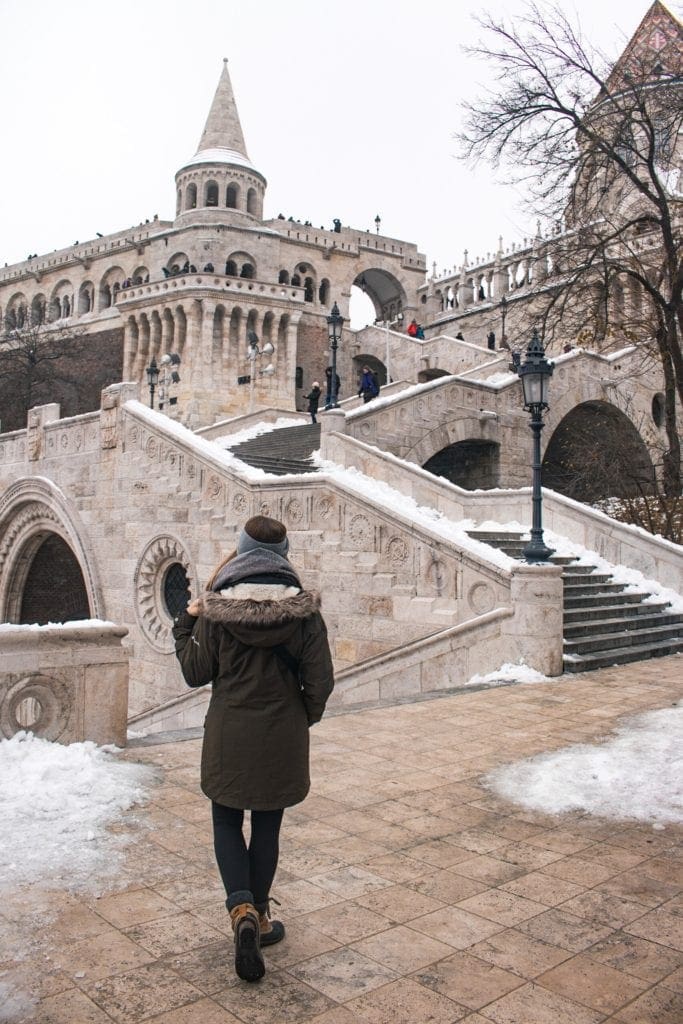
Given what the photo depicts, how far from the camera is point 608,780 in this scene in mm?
5660

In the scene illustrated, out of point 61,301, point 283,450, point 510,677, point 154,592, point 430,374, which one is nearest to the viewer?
point 510,677

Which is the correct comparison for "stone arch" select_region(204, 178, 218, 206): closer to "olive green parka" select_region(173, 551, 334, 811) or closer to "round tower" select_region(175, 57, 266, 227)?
"round tower" select_region(175, 57, 266, 227)

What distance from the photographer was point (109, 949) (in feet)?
10.9

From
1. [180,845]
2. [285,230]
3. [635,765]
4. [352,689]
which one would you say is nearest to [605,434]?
[352,689]

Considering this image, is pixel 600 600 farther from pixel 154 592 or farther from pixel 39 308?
pixel 39 308

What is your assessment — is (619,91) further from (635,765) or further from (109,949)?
(109,949)

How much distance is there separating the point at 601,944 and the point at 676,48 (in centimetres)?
1680

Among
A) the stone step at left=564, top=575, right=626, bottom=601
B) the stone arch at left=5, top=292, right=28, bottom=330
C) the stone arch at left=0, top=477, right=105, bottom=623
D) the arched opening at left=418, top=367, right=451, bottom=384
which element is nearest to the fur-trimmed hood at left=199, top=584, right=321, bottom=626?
the stone step at left=564, top=575, right=626, bottom=601

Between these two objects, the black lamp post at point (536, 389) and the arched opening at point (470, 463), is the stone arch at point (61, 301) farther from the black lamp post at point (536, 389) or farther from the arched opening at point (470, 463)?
the black lamp post at point (536, 389)

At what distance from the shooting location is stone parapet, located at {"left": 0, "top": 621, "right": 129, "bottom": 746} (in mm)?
5738

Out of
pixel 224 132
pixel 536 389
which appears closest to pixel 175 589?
pixel 536 389

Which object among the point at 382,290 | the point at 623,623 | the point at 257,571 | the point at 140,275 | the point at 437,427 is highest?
the point at 382,290

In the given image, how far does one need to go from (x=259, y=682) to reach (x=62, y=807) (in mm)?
2261

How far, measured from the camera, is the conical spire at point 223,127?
4869 centimetres
